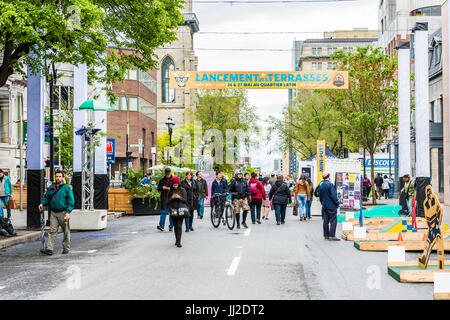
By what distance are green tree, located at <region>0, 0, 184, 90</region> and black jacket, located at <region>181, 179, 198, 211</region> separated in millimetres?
4068

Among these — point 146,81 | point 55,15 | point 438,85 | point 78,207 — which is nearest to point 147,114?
point 146,81

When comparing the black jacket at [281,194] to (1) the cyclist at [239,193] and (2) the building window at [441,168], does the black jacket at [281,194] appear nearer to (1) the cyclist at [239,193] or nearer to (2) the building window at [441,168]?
(1) the cyclist at [239,193]

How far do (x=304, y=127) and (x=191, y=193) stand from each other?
3853cm

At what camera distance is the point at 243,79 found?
2966 cm

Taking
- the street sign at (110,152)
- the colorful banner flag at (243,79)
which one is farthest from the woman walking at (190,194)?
the street sign at (110,152)

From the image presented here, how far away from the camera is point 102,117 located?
26641 millimetres

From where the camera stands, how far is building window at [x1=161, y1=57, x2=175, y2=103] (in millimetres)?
110938

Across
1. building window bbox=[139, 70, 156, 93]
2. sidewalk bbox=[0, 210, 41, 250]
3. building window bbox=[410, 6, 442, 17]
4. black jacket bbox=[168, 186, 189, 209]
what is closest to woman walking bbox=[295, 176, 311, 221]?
black jacket bbox=[168, 186, 189, 209]

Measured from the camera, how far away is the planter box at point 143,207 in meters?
28.7

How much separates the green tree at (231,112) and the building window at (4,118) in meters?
27.9

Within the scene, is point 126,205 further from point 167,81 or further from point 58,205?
point 167,81

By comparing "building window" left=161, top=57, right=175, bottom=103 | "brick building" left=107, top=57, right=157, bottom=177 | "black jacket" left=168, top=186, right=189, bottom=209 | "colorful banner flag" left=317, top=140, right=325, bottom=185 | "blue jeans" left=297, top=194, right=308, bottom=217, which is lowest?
"blue jeans" left=297, top=194, right=308, bottom=217

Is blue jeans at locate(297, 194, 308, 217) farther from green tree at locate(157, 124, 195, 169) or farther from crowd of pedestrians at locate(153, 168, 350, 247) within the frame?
green tree at locate(157, 124, 195, 169)

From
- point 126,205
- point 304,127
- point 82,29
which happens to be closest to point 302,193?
point 126,205
